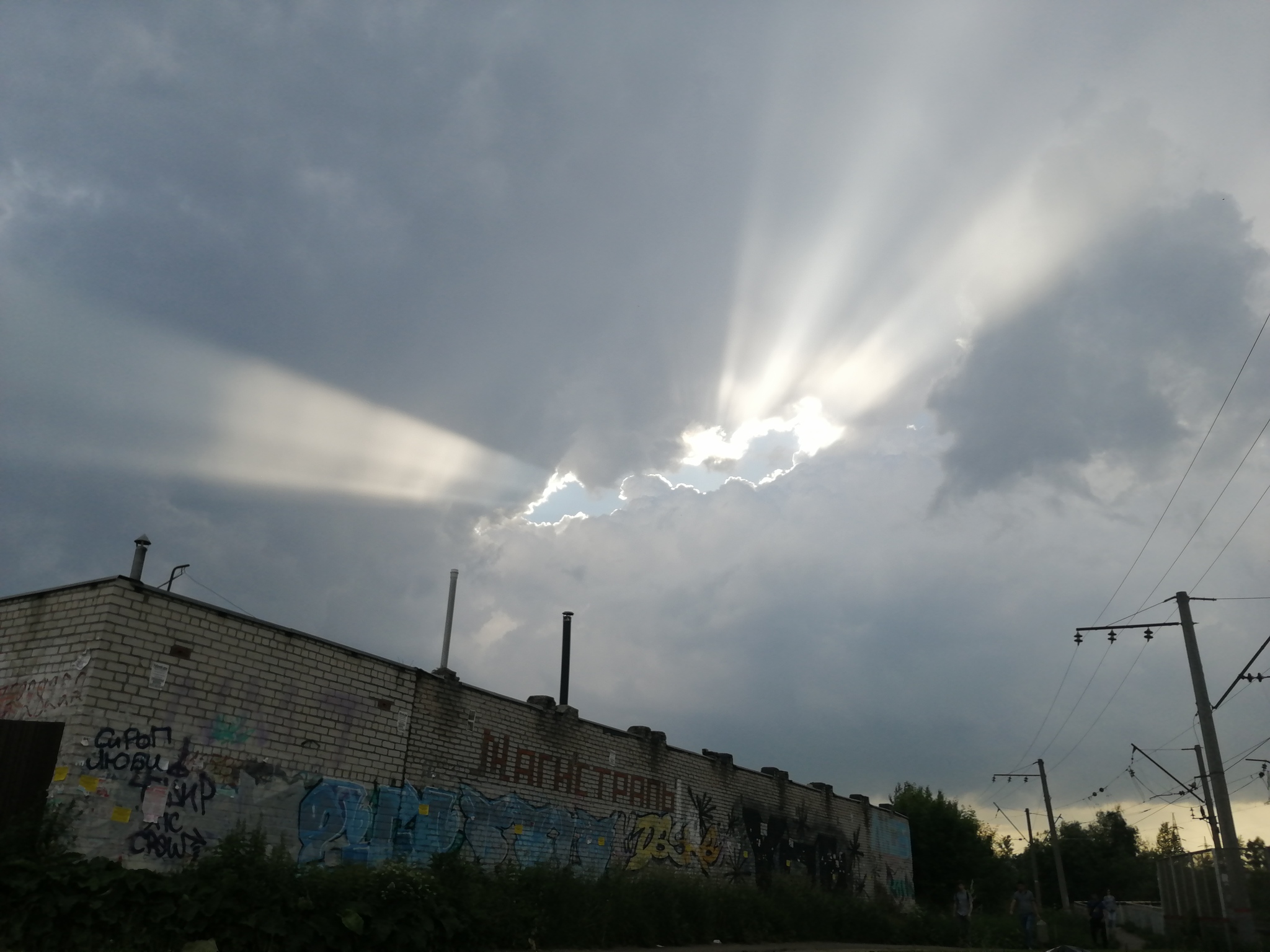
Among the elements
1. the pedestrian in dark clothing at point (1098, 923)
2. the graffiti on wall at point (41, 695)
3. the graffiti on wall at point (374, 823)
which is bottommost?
the pedestrian in dark clothing at point (1098, 923)

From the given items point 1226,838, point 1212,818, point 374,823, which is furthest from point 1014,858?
point 374,823

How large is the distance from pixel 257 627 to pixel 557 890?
6.25 metres

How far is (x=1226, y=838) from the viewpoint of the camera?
19406 millimetres

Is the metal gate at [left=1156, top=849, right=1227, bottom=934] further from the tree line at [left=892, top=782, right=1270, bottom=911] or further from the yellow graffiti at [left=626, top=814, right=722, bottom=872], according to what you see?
the yellow graffiti at [left=626, top=814, right=722, bottom=872]

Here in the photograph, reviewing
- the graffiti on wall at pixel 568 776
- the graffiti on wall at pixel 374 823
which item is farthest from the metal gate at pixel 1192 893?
the graffiti on wall at pixel 374 823

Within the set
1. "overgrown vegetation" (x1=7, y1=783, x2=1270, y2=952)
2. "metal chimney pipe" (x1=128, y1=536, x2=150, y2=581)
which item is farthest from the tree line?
"metal chimney pipe" (x1=128, y1=536, x2=150, y2=581)

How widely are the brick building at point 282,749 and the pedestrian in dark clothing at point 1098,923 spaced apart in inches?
453

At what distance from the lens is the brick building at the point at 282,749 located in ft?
37.1

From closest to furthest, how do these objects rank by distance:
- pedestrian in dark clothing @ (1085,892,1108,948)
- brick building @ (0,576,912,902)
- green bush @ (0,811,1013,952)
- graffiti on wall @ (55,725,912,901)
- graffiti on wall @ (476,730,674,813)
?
green bush @ (0,811,1013,952), brick building @ (0,576,912,902), graffiti on wall @ (55,725,912,901), graffiti on wall @ (476,730,674,813), pedestrian in dark clothing @ (1085,892,1108,948)

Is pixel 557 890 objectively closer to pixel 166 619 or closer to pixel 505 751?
pixel 505 751

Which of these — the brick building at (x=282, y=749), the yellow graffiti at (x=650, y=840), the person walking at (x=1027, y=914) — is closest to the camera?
the brick building at (x=282, y=749)

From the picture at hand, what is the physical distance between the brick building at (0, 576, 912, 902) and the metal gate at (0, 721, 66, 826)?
2 centimetres

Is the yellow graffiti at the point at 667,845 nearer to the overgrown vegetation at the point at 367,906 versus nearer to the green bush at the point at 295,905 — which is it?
the overgrown vegetation at the point at 367,906

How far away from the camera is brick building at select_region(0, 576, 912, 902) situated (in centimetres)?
1130
